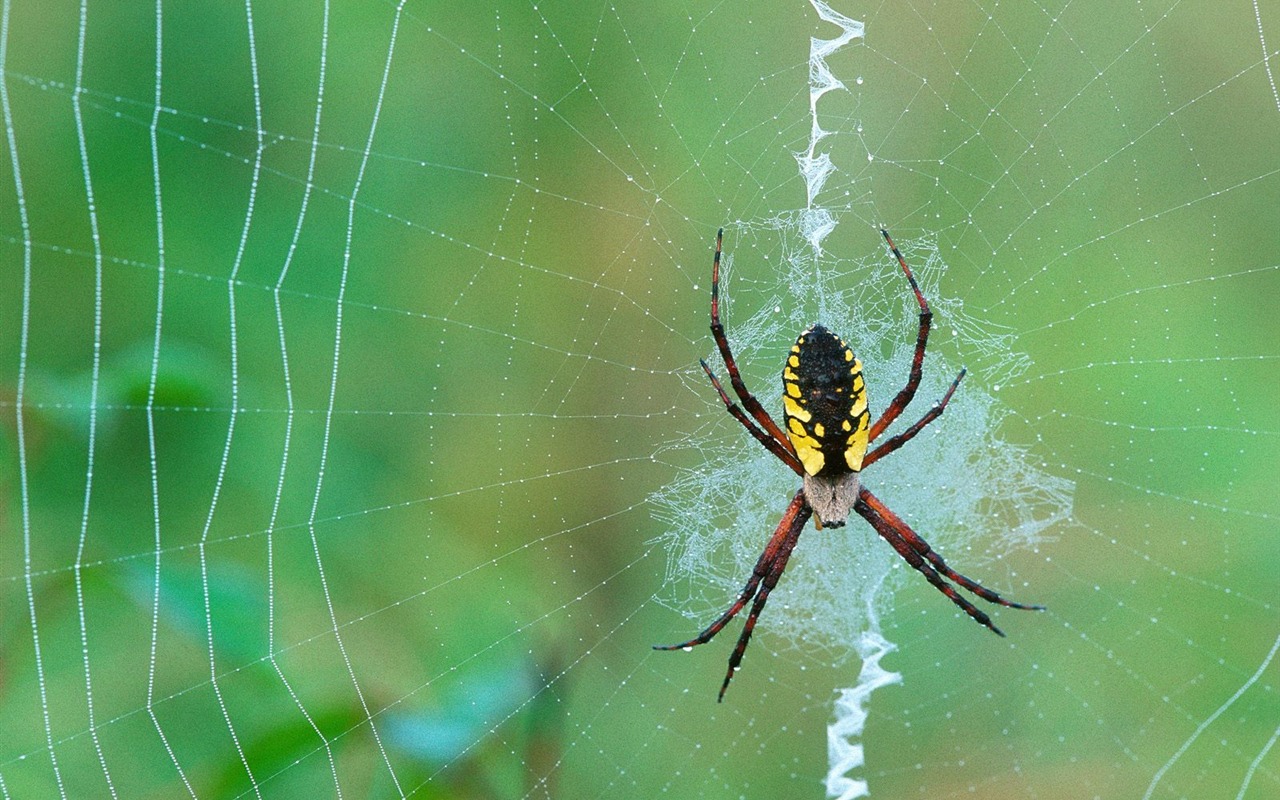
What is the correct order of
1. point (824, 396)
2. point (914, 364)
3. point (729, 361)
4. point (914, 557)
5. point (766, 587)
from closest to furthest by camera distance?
point (824, 396) < point (729, 361) < point (914, 364) < point (766, 587) < point (914, 557)

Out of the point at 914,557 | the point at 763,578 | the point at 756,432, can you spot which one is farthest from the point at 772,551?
the point at 756,432

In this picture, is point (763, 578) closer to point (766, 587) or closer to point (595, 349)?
point (766, 587)

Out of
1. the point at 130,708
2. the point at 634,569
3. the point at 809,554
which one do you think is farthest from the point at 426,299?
the point at 809,554

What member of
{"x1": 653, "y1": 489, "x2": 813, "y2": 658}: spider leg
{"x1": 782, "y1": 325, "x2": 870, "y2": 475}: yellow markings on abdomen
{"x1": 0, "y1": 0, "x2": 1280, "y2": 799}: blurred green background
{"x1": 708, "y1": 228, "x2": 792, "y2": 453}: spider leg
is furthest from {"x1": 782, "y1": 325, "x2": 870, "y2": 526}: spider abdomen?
{"x1": 0, "y1": 0, "x2": 1280, "y2": 799}: blurred green background

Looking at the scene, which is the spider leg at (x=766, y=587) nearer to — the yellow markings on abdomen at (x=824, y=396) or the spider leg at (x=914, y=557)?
the spider leg at (x=914, y=557)

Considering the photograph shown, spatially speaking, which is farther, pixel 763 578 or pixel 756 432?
pixel 763 578

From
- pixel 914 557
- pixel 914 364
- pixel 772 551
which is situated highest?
pixel 914 364

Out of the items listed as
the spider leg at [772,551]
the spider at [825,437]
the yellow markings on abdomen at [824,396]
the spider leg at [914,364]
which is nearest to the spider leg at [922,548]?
the spider at [825,437]

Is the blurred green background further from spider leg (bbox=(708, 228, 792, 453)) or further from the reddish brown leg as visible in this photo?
spider leg (bbox=(708, 228, 792, 453))
